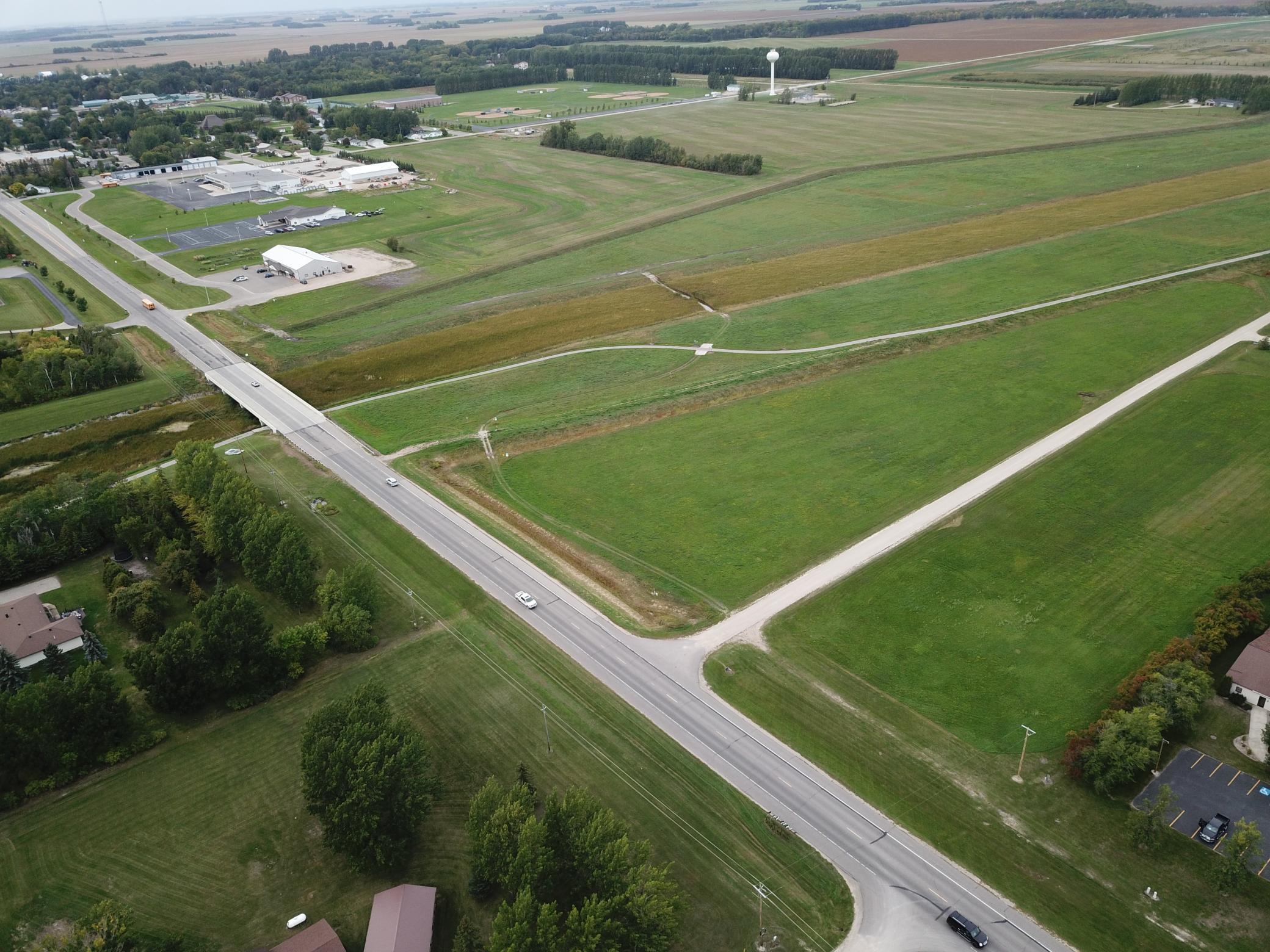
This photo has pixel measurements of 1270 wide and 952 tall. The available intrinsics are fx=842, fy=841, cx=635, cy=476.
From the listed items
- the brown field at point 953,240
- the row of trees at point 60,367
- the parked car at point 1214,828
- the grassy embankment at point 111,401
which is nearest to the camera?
the parked car at point 1214,828

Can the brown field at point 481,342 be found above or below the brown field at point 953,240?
below

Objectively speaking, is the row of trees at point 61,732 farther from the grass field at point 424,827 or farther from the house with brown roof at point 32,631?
the house with brown roof at point 32,631

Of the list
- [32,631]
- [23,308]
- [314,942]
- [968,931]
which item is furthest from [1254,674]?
[23,308]

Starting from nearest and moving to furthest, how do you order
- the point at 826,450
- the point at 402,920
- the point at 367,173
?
the point at 402,920, the point at 826,450, the point at 367,173


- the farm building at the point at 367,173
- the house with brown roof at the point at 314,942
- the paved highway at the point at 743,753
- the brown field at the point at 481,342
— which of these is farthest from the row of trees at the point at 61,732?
the farm building at the point at 367,173

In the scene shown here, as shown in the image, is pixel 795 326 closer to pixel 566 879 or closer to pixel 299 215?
pixel 566 879

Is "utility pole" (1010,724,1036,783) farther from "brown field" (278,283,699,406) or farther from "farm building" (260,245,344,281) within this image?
"farm building" (260,245,344,281)

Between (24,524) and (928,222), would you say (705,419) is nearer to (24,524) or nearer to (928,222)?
(24,524)

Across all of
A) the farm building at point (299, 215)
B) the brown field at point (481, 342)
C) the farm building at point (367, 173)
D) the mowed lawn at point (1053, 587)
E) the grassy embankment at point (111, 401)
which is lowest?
the mowed lawn at point (1053, 587)
